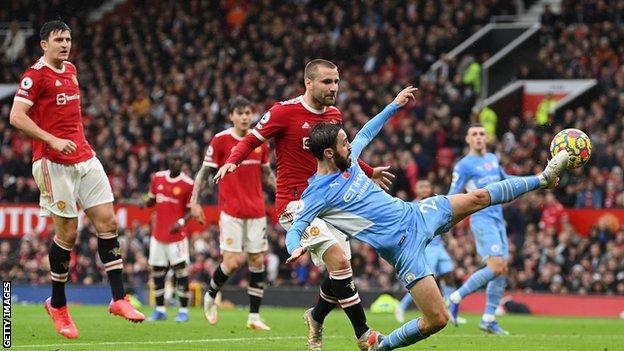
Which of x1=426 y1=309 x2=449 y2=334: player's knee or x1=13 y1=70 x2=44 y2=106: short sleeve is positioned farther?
x1=13 y1=70 x2=44 y2=106: short sleeve

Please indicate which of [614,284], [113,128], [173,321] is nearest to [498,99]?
[614,284]

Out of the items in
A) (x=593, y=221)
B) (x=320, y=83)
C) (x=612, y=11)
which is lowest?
(x=593, y=221)

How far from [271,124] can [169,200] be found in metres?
7.40

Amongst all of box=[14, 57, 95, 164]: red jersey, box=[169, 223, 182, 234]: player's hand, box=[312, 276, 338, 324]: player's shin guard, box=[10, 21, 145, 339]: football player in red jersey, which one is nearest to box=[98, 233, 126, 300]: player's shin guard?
box=[10, 21, 145, 339]: football player in red jersey

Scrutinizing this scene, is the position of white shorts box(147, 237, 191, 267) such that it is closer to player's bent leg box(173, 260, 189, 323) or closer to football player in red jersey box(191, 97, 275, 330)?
player's bent leg box(173, 260, 189, 323)

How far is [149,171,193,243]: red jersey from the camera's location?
64.1ft

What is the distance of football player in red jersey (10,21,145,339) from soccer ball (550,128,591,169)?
184 inches

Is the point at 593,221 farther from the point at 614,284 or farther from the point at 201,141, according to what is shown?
the point at 201,141

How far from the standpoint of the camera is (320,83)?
1223cm

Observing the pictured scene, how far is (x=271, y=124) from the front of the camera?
41.1 feet

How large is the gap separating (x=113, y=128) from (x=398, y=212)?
83.4 feet

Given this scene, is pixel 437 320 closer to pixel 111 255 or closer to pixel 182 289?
pixel 111 255

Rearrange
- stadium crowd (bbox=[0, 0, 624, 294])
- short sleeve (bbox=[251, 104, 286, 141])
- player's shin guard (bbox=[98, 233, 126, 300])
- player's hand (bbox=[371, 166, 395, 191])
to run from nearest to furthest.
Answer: player's hand (bbox=[371, 166, 395, 191]) → short sleeve (bbox=[251, 104, 286, 141]) → player's shin guard (bbox=[98, 233, 126, 300]) → stadium crowd (bbox=[0, 0, 624, 294])

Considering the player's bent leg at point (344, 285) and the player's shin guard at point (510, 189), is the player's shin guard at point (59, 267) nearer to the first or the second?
the player's bent leg at point (344, 285)
